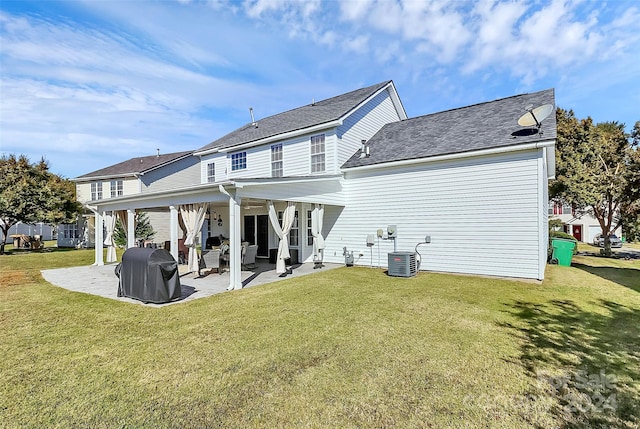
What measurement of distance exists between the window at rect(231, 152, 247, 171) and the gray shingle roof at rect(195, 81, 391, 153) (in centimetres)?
57

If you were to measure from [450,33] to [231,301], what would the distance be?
12701mm

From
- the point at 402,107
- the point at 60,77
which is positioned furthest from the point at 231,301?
the point at 402,107

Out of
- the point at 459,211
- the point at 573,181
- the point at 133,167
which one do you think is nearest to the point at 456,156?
the point at 459,211

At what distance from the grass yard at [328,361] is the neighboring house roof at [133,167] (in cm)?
1756

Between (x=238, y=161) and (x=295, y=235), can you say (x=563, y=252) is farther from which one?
(x=238, y=161)

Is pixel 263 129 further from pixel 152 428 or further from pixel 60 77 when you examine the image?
pixel 152 428

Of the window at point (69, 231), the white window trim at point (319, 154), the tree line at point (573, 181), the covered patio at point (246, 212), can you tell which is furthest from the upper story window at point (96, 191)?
the white window trim at point (319, 154)

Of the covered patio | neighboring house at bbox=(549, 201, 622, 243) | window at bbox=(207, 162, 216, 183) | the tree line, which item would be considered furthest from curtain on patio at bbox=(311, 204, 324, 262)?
neighboring house at bbox=(549, 201, 622, 243)

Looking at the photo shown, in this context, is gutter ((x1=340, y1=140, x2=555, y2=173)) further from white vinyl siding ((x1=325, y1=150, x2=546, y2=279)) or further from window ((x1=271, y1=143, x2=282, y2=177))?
window ((x1=271, y1=143, x2=282, y2=177))

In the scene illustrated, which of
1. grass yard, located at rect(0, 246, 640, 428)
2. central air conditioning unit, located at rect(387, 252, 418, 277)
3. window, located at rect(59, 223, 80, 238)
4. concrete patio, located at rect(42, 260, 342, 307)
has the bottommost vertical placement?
concrete patio, located at rect(42, 260, 342, 307)

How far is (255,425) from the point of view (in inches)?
108

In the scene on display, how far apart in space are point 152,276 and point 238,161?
1034 centimetres

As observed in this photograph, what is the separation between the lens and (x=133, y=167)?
24156 mm

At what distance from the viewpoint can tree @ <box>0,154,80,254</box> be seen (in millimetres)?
18500
